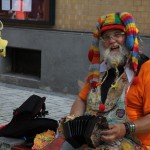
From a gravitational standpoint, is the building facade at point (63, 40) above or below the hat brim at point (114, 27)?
below

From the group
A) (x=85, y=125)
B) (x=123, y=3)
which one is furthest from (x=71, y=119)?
(x=123, y=3)

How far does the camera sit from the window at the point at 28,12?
7777 mm

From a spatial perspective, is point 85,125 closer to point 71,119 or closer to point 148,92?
point 71,119

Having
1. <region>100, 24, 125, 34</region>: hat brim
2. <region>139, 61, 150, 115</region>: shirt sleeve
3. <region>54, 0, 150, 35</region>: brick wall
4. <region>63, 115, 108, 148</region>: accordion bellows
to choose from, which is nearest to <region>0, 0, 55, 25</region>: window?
<region>54, 0, 150, 35</region>: brick wall

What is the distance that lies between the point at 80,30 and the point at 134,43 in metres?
4.34

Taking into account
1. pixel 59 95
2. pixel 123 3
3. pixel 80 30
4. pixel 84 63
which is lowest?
pixel 59 95

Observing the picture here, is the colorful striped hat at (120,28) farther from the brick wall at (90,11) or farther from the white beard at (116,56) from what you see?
the brick wall at (90,11)

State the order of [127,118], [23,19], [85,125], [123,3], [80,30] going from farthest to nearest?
[23,19], [80,30], [123,3], [127,118], [85,125]

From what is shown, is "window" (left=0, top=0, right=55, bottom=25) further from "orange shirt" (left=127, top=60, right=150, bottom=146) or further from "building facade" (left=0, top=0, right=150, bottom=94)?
"orange shirt" (left=127, top=60, right=150, bottom=146)

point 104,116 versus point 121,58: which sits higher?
point 121,58

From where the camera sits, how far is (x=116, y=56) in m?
3.16

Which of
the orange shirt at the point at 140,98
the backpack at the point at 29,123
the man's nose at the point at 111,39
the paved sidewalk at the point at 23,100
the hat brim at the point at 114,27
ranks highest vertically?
the hat brim at the point at 114,27

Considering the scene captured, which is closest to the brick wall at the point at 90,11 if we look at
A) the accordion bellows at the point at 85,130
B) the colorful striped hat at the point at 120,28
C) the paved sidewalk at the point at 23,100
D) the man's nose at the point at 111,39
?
the paved sidewalk at the point at 23,100

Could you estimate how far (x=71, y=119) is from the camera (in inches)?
118
